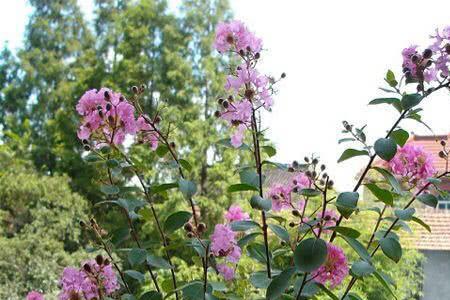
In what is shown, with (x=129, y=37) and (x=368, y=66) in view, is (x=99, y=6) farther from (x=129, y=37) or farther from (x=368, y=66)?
(x=368, y=66)

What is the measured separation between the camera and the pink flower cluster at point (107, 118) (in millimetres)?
799

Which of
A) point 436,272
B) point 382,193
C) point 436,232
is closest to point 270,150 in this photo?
point 382,193

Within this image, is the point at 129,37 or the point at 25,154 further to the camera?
the point at 25,154

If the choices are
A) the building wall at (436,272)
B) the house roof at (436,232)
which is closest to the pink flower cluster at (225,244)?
the house roof at (436,232)

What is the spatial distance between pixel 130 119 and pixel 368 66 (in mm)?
936

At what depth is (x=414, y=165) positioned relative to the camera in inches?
33.5

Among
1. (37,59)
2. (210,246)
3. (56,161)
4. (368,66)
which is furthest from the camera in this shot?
(37,59)

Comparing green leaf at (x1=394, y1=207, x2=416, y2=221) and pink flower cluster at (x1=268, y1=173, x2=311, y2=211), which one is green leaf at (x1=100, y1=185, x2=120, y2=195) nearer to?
pink flower cluster at (x1=268, y1=173, x2=311, y2=211)

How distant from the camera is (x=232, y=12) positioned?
6.79 meters

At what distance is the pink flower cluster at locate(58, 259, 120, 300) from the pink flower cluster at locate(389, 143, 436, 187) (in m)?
0.45

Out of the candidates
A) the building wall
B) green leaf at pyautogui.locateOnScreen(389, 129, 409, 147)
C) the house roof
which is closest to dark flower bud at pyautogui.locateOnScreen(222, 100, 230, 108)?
green leaf at pyautogui.locateOnScreen(389, 129, 409, 147)

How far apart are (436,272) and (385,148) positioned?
18.8 feet

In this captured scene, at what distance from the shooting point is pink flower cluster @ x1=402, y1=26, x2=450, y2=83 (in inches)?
29.5

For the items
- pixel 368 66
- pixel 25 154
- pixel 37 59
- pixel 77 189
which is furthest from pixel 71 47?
pixel 368 66
